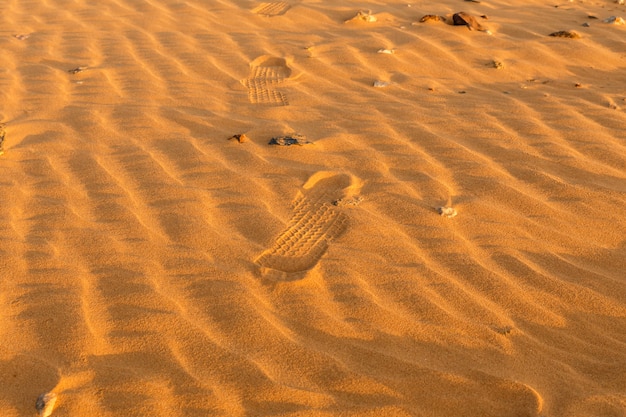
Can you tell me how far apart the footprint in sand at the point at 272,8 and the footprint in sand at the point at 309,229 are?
2883 millimetres

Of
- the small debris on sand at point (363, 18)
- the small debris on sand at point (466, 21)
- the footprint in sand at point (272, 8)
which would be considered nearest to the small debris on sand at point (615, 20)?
the small debris on sand at point (466, 21)

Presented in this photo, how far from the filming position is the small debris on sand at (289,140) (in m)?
3.24

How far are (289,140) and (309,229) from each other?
0.80 meters

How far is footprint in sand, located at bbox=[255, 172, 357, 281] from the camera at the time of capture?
7.82 feet

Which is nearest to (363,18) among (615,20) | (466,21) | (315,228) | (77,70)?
(466,21)

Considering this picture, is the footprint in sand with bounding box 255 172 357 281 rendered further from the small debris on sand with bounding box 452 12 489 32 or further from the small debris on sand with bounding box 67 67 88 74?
the small debris on sand with bounding box 452 12 489 32

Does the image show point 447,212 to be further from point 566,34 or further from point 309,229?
point 566,34

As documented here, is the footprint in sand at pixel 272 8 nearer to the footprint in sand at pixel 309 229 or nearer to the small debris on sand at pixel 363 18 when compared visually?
the small debris on sand at pixel 363 18

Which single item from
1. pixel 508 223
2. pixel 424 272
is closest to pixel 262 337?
pixel 424 272

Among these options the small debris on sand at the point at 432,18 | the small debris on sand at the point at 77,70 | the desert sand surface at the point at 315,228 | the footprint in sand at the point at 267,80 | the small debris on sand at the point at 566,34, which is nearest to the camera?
the desert sand surface at the point at 315,228

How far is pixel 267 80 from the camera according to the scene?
4.14 metres

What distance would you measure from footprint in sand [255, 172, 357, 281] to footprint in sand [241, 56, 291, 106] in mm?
1009

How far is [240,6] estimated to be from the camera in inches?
221

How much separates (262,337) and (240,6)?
167 inches
